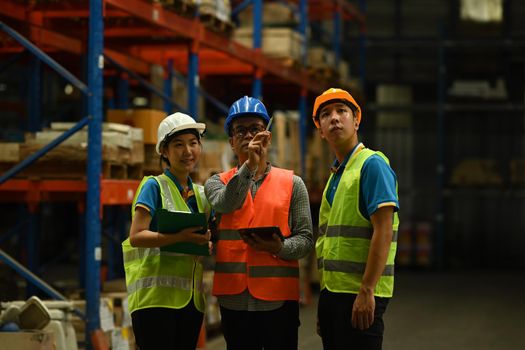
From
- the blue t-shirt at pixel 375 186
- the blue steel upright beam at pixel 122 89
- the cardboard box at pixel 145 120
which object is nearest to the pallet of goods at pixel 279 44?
the blue steel upright beam at pixel 122 89

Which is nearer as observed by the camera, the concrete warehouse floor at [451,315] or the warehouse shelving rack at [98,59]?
the warehouse shelving rack at [98,59]

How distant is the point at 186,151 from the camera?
503cm

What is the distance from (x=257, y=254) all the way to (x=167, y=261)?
44 cm

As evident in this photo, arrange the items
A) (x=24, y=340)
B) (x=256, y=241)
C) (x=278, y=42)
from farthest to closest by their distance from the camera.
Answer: (x=278, y=42) → (x=24, y=340) → (x=256, y=241)

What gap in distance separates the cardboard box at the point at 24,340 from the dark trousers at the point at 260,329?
257cm

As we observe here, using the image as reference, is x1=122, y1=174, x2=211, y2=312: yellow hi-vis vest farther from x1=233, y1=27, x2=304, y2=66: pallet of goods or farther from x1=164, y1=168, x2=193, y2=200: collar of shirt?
x1=233, y1=27, x2=304, y2=66: pallet of goods

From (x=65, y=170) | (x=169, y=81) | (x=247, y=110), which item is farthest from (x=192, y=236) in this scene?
(x=169, y=81)

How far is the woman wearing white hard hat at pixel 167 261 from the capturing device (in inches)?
190

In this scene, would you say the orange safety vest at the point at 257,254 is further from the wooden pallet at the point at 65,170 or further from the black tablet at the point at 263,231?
the wooden pallet at the point at 65,170

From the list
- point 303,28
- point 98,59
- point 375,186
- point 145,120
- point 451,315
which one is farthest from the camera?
point 303,28

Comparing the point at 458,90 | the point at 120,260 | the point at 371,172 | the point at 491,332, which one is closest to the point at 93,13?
the point at 371,172

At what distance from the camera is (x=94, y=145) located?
796 centimetres

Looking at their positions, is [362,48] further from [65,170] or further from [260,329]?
[260,329]

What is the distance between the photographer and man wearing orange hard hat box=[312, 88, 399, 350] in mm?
4566
